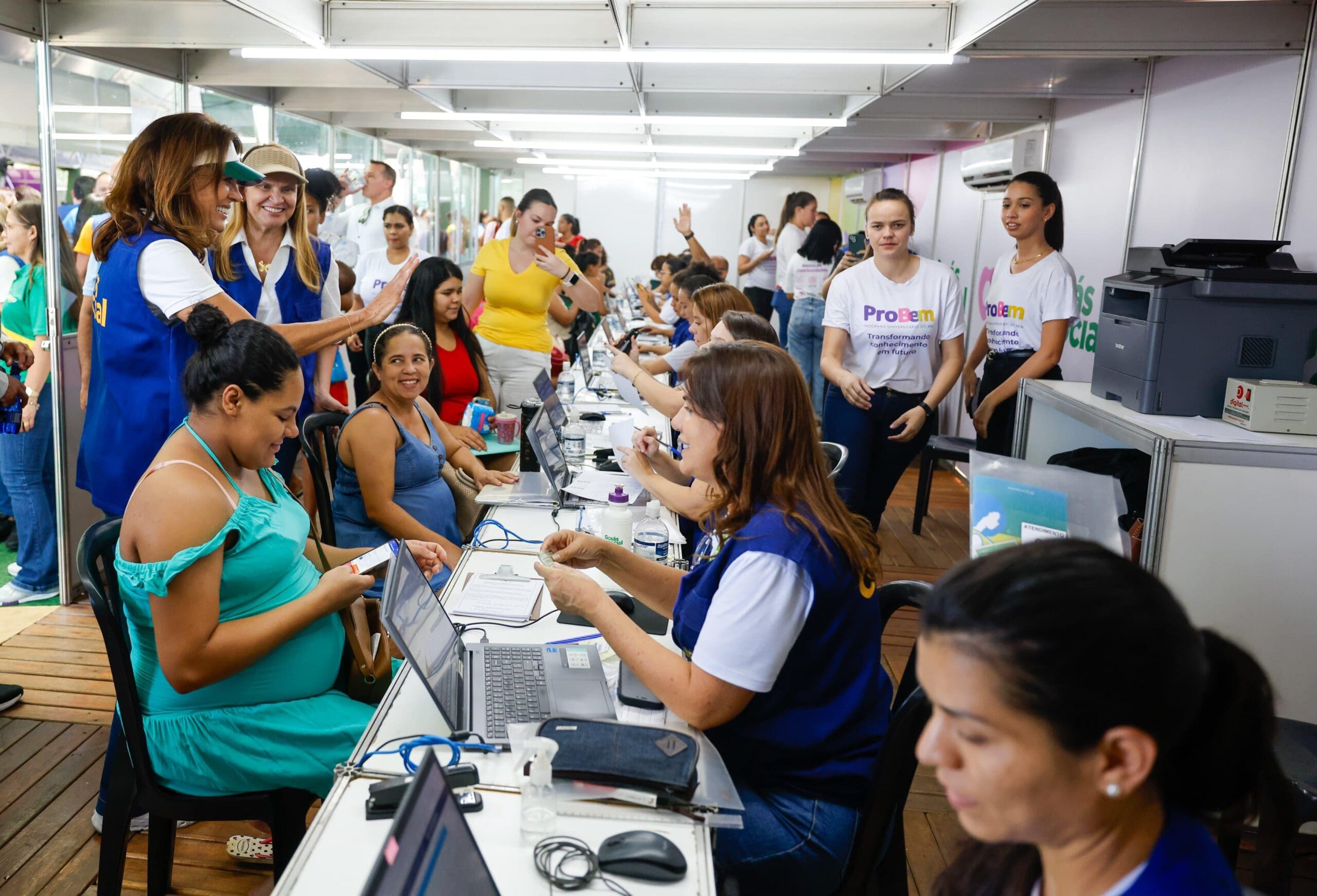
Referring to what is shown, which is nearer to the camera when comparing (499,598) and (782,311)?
(499,598)

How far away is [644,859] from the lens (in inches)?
49.6

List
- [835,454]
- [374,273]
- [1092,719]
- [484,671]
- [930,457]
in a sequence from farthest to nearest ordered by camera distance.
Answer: [374,273], [930,457], [835,454], [484,671], [1092,719]

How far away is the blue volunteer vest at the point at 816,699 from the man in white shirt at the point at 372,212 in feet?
17.7

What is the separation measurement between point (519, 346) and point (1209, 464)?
11.6 feet

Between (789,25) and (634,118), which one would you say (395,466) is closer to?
(789,25)

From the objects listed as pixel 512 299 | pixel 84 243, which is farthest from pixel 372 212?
pixel 84 243

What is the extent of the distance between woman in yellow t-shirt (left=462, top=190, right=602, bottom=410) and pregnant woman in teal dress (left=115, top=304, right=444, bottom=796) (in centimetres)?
301

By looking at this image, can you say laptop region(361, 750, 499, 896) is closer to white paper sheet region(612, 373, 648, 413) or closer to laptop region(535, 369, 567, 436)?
laptop region(535, 369, 567, 436)

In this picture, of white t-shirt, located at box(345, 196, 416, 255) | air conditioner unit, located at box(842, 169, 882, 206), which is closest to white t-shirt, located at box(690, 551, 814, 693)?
white t-shirt, located at box(345, 196, 416, 255)

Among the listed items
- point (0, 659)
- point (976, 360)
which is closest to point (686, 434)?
point (0, 659)

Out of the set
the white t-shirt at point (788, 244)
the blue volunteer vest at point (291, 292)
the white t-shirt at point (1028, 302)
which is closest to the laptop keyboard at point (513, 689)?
the blue volunteer vest at point (291, 292)

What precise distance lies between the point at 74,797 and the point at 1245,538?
3044mm

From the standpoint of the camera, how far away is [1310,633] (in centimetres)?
219

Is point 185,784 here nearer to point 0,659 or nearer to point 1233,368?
point 0,659
